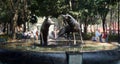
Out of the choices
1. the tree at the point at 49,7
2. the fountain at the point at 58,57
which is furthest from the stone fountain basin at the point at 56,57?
the tree at the point at 49,7

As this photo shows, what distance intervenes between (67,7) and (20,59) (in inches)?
921

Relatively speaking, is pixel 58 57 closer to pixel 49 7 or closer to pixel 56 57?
pixel 56 57

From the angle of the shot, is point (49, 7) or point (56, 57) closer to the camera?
point (56, 57)

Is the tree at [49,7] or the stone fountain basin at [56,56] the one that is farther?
the tree at [49,7]

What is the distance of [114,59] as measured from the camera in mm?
9844

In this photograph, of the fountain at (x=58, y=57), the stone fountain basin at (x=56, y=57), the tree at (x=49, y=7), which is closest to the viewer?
the fountain at (x=58, y=57)

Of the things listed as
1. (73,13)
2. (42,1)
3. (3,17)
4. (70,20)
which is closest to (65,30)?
(70,20)

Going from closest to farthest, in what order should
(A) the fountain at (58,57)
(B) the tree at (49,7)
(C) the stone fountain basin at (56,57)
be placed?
(A) the fountain at (58,57), (C) the stone fountain basin at (56,57), (B) the tree at (49,7)

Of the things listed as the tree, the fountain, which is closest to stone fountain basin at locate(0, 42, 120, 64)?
the fountain

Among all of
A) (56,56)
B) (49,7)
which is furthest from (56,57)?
(49,7)

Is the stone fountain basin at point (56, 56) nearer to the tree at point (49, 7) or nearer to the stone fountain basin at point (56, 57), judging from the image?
the stone fountain basin at point (56, 57)

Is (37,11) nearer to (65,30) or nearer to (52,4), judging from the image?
(52,4)

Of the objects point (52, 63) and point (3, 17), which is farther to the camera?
point (3, 17)

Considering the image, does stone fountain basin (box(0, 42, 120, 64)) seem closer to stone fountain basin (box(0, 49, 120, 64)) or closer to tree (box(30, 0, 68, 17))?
stone fountain basin (box(0, 49, 120, 64))
